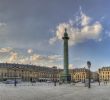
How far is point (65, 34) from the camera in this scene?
10219 centimetres

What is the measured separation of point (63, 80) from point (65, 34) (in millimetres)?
16407

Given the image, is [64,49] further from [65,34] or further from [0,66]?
[0,66]

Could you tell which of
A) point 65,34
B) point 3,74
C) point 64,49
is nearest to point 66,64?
point 64,49

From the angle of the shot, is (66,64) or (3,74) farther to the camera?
(3,74)

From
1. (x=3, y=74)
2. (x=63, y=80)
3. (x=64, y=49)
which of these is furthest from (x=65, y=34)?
(x=3, y=74)

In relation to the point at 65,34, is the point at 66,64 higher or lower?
lower

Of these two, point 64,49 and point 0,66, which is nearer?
point 64,49

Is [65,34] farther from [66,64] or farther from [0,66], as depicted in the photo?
[0,66]

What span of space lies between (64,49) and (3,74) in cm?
10607

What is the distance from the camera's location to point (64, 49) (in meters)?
98.8

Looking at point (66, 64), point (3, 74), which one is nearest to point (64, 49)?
point (66, 64)

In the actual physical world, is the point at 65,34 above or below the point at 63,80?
above

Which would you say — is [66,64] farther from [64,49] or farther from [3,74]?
[3,74]

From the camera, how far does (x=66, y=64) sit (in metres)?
97.1
